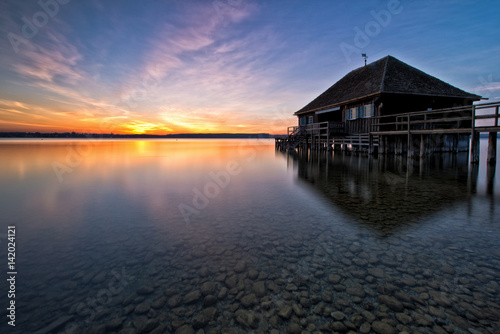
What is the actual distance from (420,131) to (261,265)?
16336mm

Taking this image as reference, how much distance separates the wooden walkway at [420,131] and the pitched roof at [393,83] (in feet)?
6.25

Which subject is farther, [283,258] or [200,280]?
[283,258]

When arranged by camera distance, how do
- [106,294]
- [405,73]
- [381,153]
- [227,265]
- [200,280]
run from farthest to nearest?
1. [405,73]
2. [381,153]
3. [227,265]
4. [200,280]
5. [106,294]

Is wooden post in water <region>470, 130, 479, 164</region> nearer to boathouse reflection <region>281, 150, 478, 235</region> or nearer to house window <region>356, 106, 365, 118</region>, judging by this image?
boathouse reflection <region>281, 150, 478, 235</region>

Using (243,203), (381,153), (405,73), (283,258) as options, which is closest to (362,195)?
(243,203)

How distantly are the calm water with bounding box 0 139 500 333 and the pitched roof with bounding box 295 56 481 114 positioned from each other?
1501cm

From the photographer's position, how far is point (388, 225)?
193 inches

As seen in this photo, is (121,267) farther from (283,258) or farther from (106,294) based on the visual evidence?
(283,258)

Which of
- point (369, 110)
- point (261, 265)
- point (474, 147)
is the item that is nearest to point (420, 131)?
point (474, 147)

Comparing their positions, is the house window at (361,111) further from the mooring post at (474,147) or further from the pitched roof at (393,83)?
the mooring post at (474,147)

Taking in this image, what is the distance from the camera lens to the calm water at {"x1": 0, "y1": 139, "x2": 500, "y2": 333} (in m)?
2.51

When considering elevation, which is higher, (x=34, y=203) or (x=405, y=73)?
(x=405, y=73)

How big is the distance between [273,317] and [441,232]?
3.89m

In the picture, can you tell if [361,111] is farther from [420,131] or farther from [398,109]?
[420,131]
